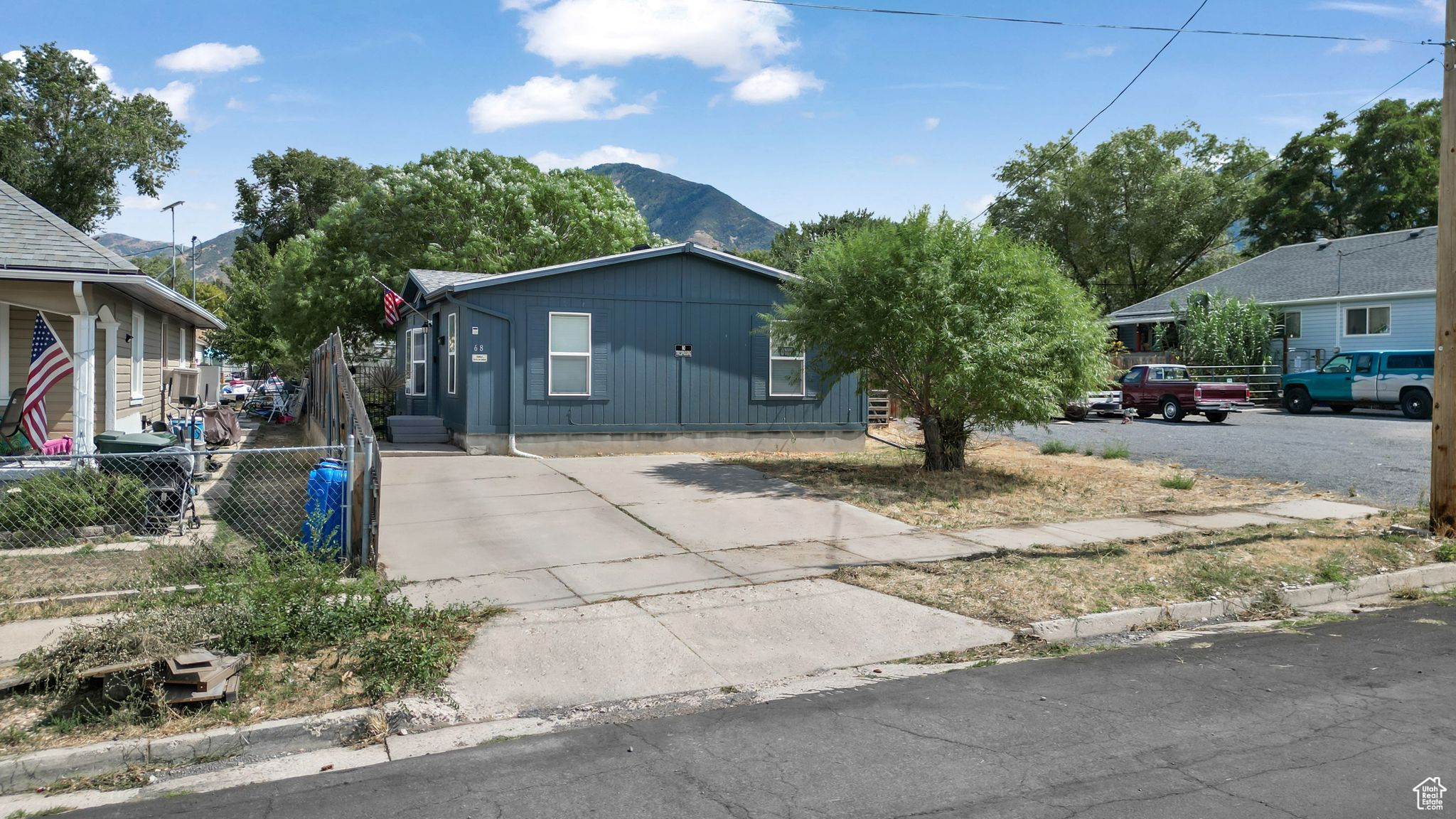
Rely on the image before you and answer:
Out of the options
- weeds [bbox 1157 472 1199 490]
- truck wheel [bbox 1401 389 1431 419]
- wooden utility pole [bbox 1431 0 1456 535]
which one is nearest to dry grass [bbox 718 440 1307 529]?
weeds [bbox 1157 472 1199 490]

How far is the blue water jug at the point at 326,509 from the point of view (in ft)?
26.4

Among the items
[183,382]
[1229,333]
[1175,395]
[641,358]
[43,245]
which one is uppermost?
[1229,333]

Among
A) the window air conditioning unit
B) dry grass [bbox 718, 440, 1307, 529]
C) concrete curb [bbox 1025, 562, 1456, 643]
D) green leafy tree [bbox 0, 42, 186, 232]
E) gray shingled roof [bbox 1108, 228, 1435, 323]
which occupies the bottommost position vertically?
concrete curb [bbox 1025, 562, 1456, 643]

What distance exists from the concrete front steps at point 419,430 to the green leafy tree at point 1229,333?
2876 centimetres

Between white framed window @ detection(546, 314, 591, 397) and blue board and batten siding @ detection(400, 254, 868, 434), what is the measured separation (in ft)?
0.32

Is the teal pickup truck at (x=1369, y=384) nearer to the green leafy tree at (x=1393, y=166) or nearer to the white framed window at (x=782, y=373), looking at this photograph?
the white framed window at (x=782, y=373)

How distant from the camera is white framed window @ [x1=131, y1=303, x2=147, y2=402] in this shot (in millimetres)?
15719

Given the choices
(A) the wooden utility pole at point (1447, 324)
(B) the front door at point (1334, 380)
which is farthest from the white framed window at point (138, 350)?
(B) the front door at point (1334, 380)

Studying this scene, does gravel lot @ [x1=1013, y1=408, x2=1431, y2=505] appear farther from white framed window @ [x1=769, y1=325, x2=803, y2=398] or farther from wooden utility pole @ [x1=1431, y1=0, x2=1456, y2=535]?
white framed window @ [x1=769, y1=325, x2=803, y2=398]

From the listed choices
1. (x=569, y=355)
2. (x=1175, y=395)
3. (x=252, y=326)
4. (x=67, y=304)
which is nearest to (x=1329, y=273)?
(x=1175, y=395)

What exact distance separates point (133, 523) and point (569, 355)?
8.07 meters

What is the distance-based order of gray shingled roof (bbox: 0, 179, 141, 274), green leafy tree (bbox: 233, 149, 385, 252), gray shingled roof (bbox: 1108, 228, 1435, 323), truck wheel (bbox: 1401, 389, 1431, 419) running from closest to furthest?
gray shingled roof (bbox: 0, 179, 141, 274), truck wheel (bbox: 1401, 389, 1431, 419), gray shingled roof (bbox: 1108, 228, 1435, 323), green leafy tree (bbox: 233, 149, 385, 252)

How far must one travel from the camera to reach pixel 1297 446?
18.8 metres

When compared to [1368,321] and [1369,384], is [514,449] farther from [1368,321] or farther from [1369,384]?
[1368,321]
